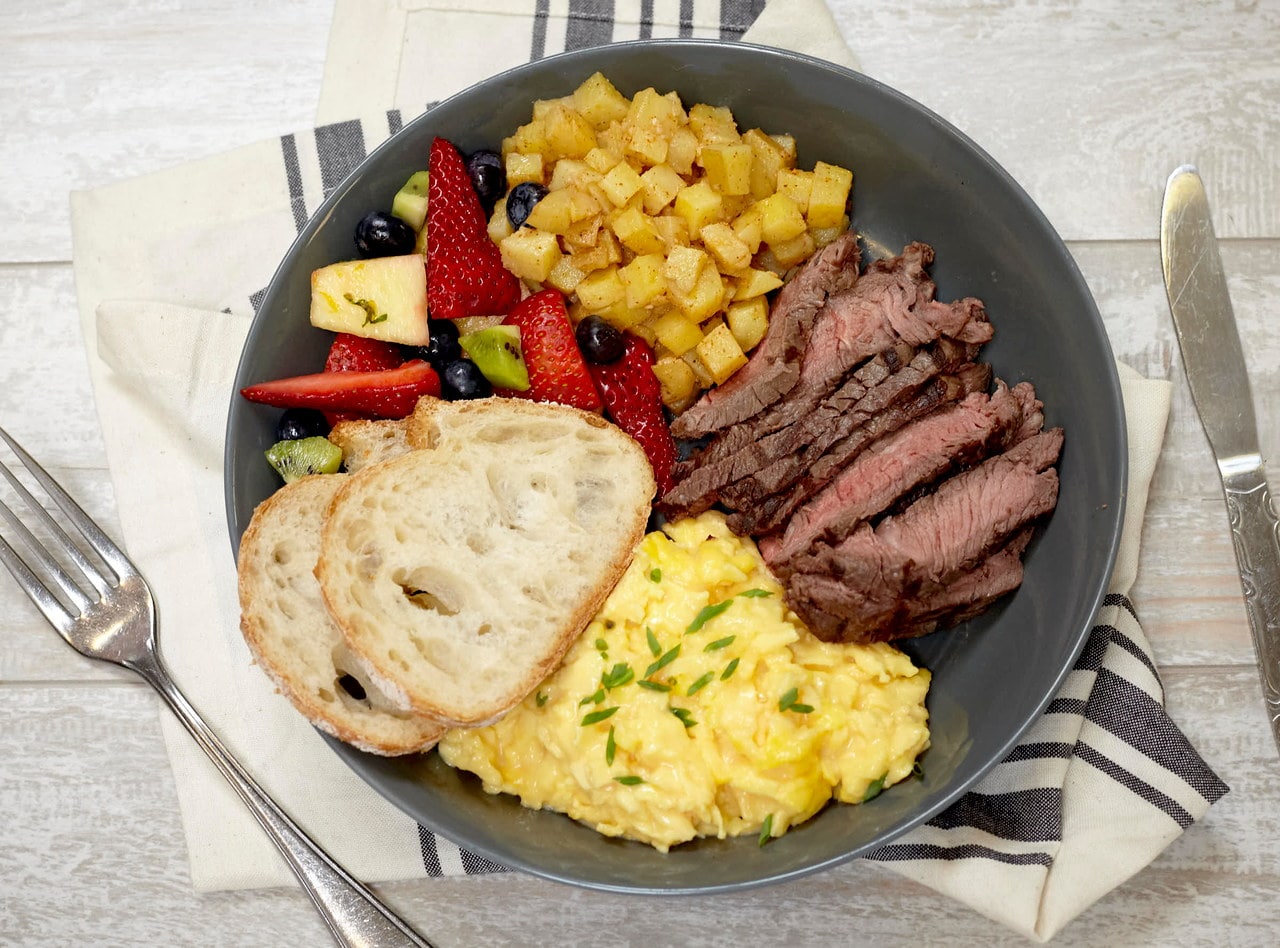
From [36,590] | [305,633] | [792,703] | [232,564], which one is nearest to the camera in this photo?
[792,703]

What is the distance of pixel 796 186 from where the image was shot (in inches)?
124

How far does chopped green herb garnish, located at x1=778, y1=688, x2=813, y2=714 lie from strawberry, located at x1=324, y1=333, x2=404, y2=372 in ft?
5.24

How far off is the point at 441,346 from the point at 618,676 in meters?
1.20

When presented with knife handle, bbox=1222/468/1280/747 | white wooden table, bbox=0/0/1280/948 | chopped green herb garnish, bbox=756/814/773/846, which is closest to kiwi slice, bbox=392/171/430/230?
white wooden table, bbox=0/0/1280/948

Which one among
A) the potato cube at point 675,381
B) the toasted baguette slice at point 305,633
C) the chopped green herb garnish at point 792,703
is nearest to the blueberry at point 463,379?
the toasted baguette slice at point 305,633

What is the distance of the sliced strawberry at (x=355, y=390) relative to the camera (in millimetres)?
3047

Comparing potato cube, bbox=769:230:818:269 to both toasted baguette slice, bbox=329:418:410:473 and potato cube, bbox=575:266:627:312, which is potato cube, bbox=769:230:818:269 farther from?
toasted baguette slice, bbox=329:418:410:473

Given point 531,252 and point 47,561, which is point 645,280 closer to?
point 531,252

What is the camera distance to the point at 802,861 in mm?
2818

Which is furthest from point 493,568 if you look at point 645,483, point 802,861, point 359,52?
point 359,52

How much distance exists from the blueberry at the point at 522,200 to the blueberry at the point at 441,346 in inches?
15.2

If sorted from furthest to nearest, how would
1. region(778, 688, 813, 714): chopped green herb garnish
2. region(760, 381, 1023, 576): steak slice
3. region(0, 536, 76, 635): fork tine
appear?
region(0, 536, 76, 635): fork tine, region(760, 381, 1023, 576): steak slice, region(778, 688, 813, 714): chopped green herb garnish

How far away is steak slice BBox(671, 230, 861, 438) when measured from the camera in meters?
3.11

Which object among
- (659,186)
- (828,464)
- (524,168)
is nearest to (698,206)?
(659,186)
